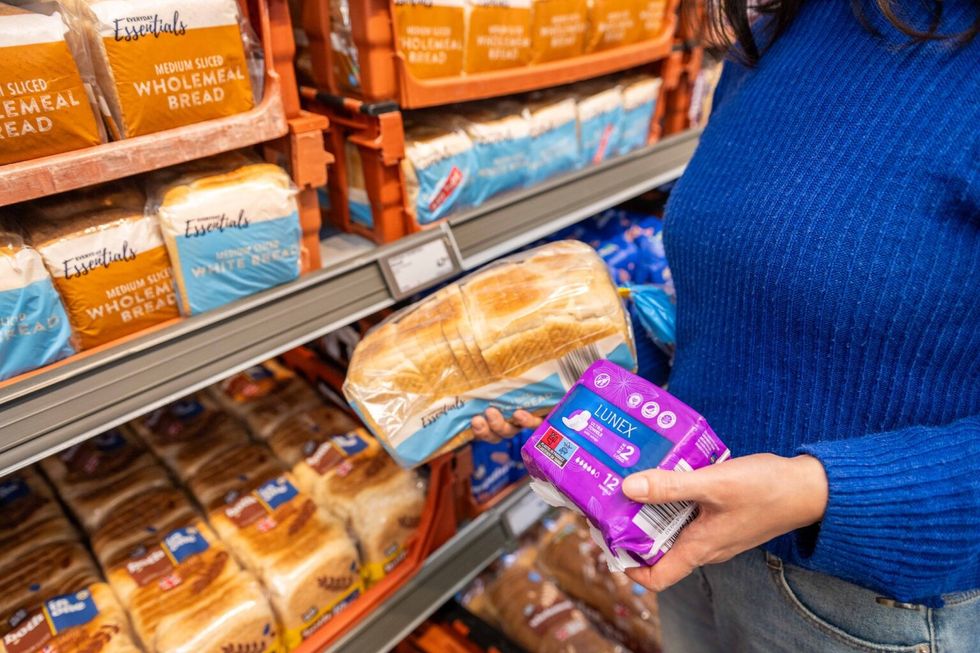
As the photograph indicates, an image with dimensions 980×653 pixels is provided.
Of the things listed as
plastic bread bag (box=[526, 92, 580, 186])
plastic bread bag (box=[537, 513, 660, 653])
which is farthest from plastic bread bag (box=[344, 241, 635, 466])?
plastic bread bag (box=[537, 513, 660, 653])

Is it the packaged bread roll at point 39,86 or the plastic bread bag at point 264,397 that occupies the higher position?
the packaged bread roll at point 39,86

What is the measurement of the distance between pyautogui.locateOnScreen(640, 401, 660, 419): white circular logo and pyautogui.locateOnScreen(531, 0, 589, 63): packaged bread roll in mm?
859

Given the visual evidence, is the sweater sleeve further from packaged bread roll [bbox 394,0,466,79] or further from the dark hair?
packaged bread roll [bbox 394,0,466,79]

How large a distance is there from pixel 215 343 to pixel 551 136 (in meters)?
0.83

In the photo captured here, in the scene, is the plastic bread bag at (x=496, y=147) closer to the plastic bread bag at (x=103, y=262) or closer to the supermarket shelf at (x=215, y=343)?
the supermarket shelf at (x=215, y=343)

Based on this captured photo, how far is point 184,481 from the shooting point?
1335 mm

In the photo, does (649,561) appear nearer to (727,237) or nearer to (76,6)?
(727,237)

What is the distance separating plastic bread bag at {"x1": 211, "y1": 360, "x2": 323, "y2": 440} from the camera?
1472 mm

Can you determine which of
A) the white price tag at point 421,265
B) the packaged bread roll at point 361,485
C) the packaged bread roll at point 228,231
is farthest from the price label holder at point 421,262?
the packaged bread roll at point 361,485

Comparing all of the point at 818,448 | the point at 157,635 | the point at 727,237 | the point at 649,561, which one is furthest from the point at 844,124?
the point at 157,635

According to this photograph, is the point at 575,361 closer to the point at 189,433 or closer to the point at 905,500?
the point at 905,500

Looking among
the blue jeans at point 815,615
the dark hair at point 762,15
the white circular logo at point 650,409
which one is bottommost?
the blue jeans at point 815,615

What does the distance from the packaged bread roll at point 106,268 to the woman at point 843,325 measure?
27.7 inches

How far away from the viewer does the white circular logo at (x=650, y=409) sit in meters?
0.77
